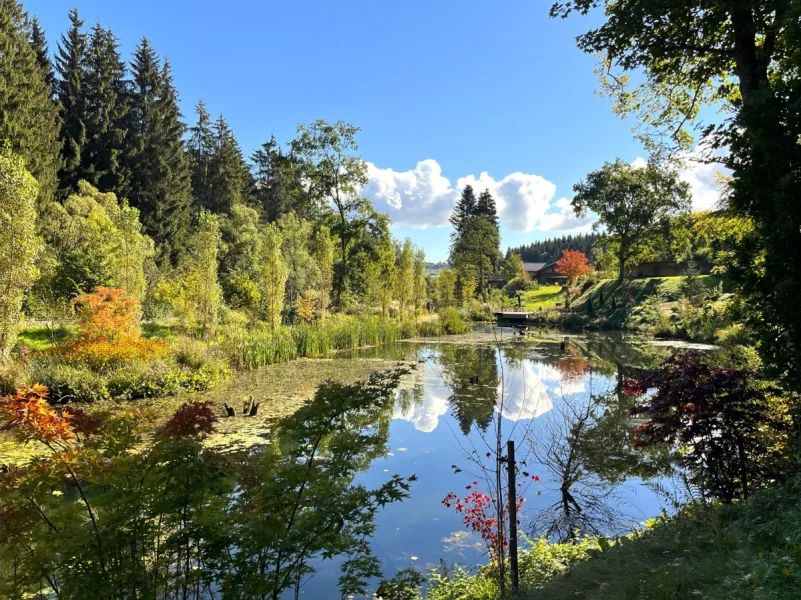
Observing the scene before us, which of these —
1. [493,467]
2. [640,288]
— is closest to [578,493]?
[493,467]

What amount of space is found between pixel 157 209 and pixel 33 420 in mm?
31167

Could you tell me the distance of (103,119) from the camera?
1109 inches

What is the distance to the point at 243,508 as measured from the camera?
118 inches

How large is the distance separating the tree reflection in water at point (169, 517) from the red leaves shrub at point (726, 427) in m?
2.91

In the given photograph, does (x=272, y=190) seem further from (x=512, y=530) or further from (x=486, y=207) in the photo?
(x=512, y=530)

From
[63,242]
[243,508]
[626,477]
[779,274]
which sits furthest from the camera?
[63,242]

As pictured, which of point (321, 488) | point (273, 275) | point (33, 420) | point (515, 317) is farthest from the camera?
point (515, 317)

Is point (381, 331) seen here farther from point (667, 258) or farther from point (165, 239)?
point (667, 258)

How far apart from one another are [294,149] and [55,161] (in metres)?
13.3

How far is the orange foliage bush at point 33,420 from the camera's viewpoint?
8.27ft

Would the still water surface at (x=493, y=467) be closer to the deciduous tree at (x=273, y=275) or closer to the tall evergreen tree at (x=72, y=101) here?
the deciduous tree at (x=273, y=275)

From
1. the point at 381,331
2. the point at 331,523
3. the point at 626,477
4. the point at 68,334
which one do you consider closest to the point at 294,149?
the point at 381,331

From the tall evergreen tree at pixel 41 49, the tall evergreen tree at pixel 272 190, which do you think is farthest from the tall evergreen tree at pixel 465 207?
the tall evergreen tree at pixel 41 49

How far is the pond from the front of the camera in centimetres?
246
